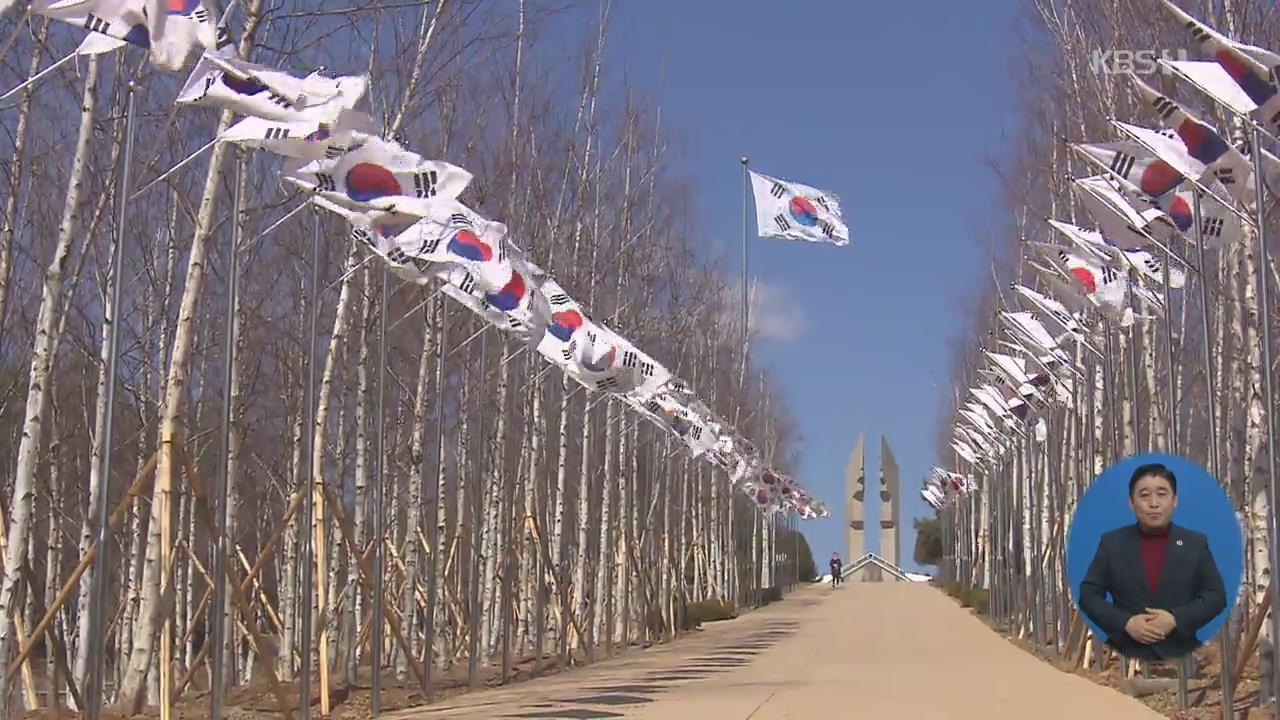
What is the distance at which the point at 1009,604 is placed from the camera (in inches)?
1473

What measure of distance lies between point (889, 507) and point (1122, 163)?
95185 millimetres

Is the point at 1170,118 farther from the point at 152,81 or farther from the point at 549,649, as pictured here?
the point at 549,649

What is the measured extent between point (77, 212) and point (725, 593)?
46.3m

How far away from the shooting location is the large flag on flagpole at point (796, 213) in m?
43.7

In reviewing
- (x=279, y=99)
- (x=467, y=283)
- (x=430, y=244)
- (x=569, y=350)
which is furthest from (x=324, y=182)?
(x=569, y=350)

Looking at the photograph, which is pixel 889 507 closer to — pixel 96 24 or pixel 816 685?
pixel 816 685

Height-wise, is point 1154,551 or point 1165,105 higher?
point 1165,105

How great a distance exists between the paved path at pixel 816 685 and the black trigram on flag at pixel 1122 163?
6.93m

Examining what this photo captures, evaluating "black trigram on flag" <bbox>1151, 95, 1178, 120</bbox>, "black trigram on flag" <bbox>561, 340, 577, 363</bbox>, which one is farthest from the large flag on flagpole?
"black trigram on flag" <bbox>1151, 95, 1178, 120</bbox>

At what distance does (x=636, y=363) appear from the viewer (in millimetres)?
24969

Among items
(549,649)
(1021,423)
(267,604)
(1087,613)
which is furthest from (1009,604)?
(1087,613)

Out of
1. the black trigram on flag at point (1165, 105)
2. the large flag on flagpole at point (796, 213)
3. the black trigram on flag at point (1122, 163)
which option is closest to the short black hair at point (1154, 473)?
the black trigram on flag at point (1165, 105)

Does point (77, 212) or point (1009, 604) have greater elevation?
point (77, 212)

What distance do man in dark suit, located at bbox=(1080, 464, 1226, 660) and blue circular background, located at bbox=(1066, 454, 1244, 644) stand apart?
0.02m
